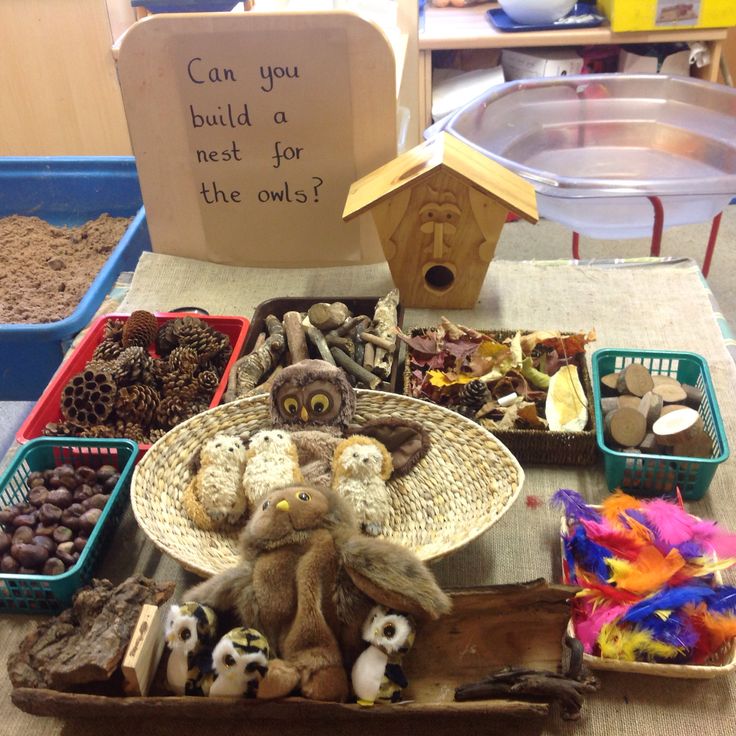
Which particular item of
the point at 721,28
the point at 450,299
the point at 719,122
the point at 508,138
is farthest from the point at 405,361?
the point at 721,28

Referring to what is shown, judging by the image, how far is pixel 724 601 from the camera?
69 centimetres

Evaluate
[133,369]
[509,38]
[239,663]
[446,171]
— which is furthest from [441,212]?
[509,38]

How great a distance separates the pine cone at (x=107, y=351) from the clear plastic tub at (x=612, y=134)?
0.82 meters

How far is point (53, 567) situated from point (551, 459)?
0.59m

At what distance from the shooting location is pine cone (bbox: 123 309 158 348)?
3.65 ft

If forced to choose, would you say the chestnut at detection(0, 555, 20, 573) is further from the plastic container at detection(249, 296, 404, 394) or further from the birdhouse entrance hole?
the birdhouse entrance hole

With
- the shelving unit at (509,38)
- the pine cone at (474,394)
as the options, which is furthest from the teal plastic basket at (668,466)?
the shelving unit at (509,38)

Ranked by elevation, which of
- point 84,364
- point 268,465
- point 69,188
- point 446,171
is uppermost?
point 446,171

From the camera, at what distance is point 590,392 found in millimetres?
959

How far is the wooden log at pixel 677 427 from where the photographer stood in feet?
2.86

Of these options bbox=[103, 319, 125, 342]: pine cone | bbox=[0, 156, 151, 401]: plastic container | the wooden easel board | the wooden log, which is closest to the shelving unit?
bbox=[0, 156, 151, 401]: plastic container

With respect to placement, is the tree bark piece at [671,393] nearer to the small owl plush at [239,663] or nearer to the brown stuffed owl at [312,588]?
the brown stuffed owl at [312,588]

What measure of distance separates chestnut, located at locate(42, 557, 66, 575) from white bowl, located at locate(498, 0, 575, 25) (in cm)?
214

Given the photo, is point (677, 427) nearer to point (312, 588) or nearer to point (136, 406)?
point (312, 588)
